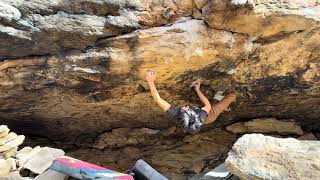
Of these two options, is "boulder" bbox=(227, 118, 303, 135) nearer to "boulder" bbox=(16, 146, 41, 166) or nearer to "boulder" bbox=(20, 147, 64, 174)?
"boulder" bbox=(20, 147, 64, 174)

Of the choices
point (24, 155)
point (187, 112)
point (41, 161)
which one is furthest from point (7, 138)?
point (187, 112)

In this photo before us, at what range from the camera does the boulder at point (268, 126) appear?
430 inches

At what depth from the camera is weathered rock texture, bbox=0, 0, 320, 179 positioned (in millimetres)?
7672

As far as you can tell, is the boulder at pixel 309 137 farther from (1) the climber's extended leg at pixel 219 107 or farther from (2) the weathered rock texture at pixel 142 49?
(1) the climber's extended leg at pixel 219 107

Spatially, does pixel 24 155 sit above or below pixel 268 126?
below

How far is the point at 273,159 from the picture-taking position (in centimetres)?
755

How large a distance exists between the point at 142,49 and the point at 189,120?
67.6 inches

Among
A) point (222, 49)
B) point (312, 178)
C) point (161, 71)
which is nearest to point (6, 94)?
point (161, 71)

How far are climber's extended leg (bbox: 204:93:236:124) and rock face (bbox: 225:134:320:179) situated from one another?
3.56ft

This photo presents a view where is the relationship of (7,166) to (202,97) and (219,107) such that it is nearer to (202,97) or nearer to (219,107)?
(202,97)

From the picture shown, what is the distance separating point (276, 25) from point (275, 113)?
3.53 meters

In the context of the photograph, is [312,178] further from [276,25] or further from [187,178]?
[187,178]

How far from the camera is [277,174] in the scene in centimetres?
720

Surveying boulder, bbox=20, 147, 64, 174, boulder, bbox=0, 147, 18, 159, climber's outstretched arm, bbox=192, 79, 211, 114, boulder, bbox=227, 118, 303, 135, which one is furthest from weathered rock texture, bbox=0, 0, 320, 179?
boulder, bbox=227, 118, 303, 135
